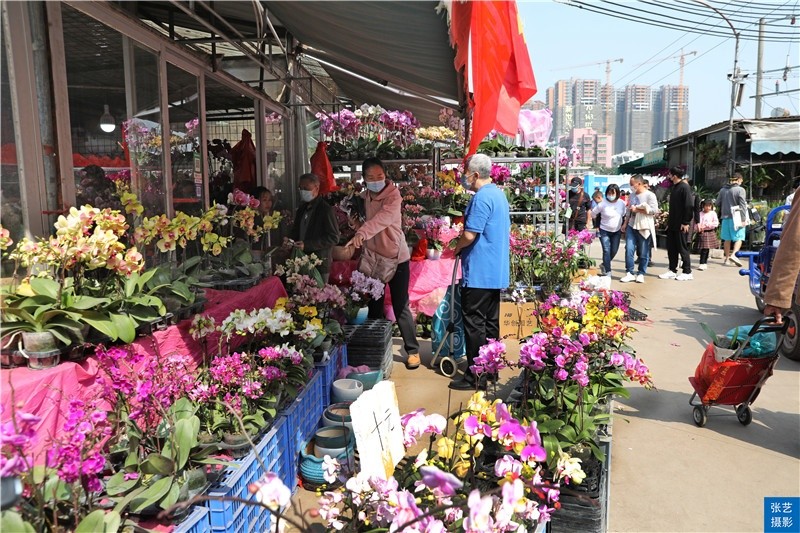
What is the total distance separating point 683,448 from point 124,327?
10.6 feet

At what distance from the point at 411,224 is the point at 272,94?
2496 millimetres

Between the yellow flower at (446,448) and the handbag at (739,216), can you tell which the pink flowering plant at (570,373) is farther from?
the handbag at (739,216)

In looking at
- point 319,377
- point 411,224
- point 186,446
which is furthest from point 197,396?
point 411,224

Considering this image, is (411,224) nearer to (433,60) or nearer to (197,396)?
(433,60)

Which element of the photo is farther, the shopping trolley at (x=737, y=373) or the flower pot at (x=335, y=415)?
the shopping trolley at (x=737, y=373)

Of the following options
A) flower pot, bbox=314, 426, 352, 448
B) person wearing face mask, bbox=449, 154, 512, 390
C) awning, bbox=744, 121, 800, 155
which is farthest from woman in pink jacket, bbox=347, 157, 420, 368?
awning, bbox=744, 121, 800, 155

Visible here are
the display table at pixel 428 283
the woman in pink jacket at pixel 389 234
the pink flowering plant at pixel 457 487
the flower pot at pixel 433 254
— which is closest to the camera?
the pink flowering plant at pixel 457 487

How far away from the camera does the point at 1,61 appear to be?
2.42 meters

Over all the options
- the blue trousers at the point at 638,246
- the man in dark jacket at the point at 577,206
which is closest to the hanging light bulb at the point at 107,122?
the blue trousers at the point at 638,246

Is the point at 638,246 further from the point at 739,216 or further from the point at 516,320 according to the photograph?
the point at 516,320

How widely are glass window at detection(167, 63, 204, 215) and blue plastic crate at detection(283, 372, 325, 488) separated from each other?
1828 millimetres

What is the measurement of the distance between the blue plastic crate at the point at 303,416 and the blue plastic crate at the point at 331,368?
0.23 ft

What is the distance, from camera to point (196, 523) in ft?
5.97

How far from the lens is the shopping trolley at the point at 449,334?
4566 millimetres
